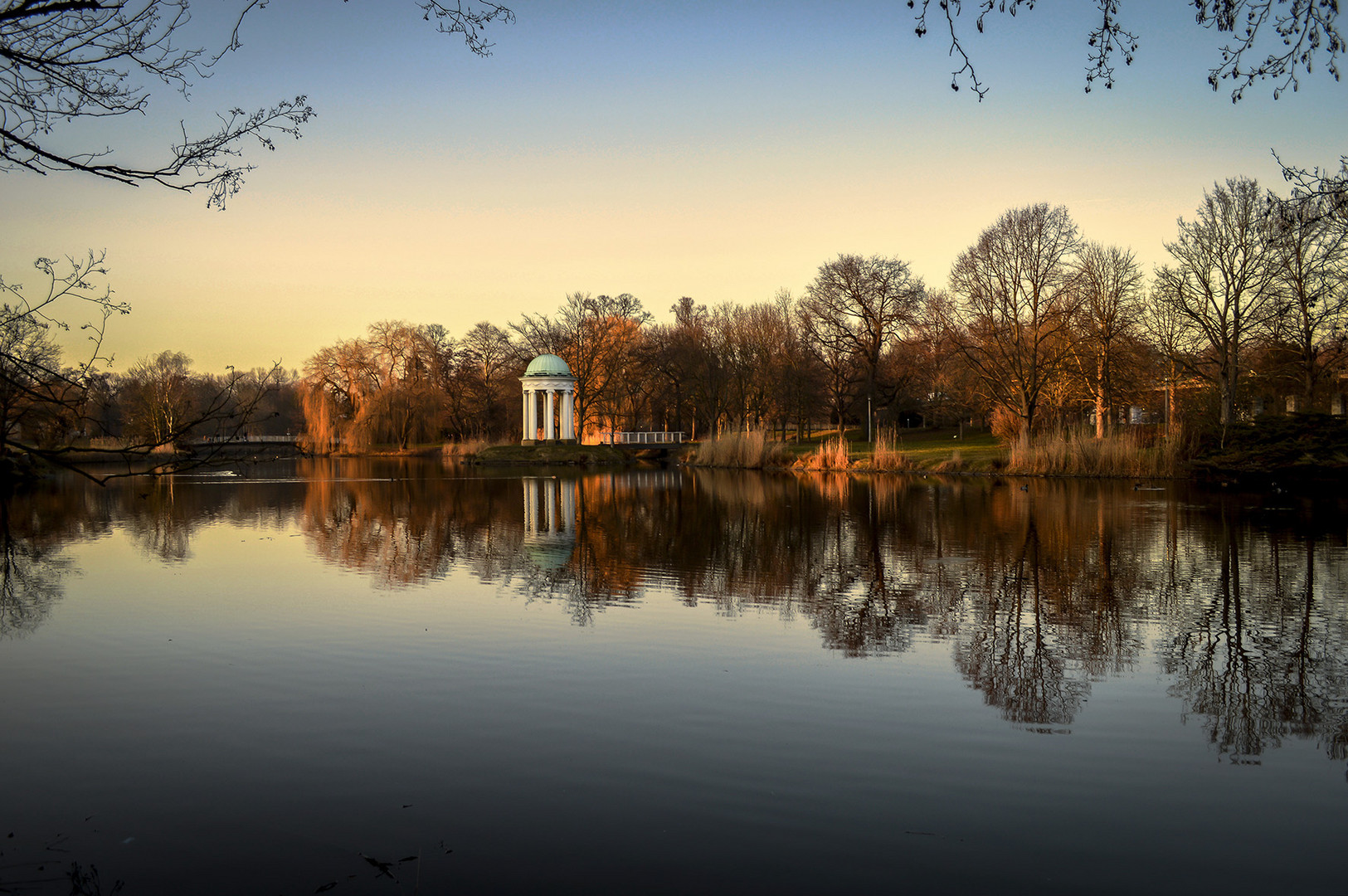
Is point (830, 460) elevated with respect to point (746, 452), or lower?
lower

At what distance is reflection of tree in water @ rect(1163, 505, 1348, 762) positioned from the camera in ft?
19.4

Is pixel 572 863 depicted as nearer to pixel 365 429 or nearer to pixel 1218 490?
pixel 1218 490

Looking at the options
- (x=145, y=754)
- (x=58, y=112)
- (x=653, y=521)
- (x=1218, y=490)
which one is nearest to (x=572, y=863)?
(x=145, y=754)

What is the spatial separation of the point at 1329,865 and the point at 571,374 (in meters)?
61.6

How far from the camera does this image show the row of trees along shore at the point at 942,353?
3584cm

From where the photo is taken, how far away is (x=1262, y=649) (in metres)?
7.82

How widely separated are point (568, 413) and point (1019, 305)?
32823 millimetres

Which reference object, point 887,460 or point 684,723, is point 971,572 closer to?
point 684,723

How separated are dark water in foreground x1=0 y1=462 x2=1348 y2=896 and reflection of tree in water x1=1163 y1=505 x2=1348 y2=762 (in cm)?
5

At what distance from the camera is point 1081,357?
1635 inches

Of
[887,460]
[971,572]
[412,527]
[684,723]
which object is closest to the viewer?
[684,723]

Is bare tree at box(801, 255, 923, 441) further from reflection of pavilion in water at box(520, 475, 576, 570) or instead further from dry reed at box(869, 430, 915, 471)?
reflection of pavilion in water at box(520, 475, 576, 570)

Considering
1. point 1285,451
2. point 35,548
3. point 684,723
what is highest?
point 1285,451

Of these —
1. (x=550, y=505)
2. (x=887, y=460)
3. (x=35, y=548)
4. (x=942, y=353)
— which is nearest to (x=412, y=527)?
(x=35, y=548)
